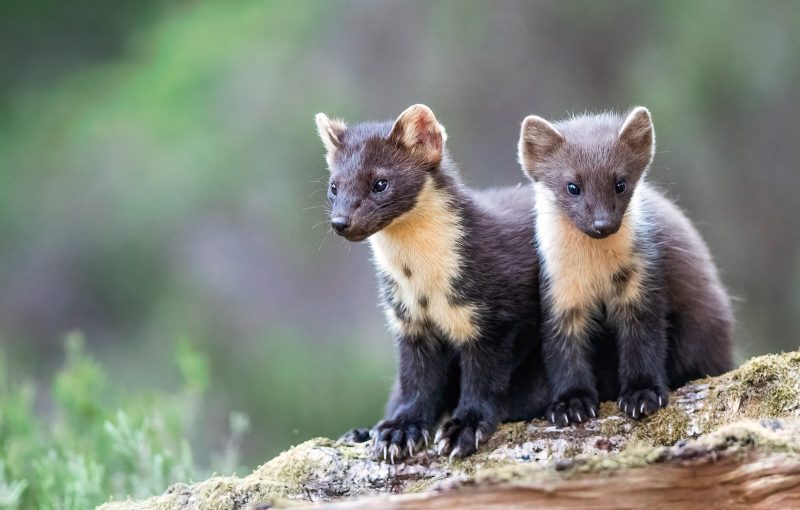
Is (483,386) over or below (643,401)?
over

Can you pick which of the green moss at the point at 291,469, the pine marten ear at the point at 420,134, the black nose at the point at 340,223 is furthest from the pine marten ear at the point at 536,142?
the green moss at the point at 291,469

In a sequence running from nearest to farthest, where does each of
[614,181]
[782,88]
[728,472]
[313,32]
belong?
1. [728,472]
2. [614,181]
3. [782,88]
4. [313,32]

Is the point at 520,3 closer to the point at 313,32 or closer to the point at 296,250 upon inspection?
the point at 313,32

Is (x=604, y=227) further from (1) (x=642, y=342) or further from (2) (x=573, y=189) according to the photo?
(1) (x=642, y=342)

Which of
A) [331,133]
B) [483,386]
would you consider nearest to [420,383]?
[483,386]

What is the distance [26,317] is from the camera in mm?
11828

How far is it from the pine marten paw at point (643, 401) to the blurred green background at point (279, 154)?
4.59m

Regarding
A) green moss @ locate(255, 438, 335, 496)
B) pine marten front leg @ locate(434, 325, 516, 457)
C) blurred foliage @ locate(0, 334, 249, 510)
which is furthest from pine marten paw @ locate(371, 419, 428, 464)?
blurred foliage @ locate(0, 334, 249, 510)

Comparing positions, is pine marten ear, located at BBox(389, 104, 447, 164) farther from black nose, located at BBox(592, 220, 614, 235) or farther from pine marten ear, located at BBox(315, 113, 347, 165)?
black nose, located at BBox(592, 220, 614, 235)

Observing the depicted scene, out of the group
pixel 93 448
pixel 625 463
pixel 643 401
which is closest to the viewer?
pixel 625 463

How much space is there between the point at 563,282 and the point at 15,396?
12.3ft

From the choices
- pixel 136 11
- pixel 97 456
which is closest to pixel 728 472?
pixel 97 456

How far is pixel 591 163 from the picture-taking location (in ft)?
17.1

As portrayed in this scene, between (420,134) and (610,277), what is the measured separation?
47.4 inches
